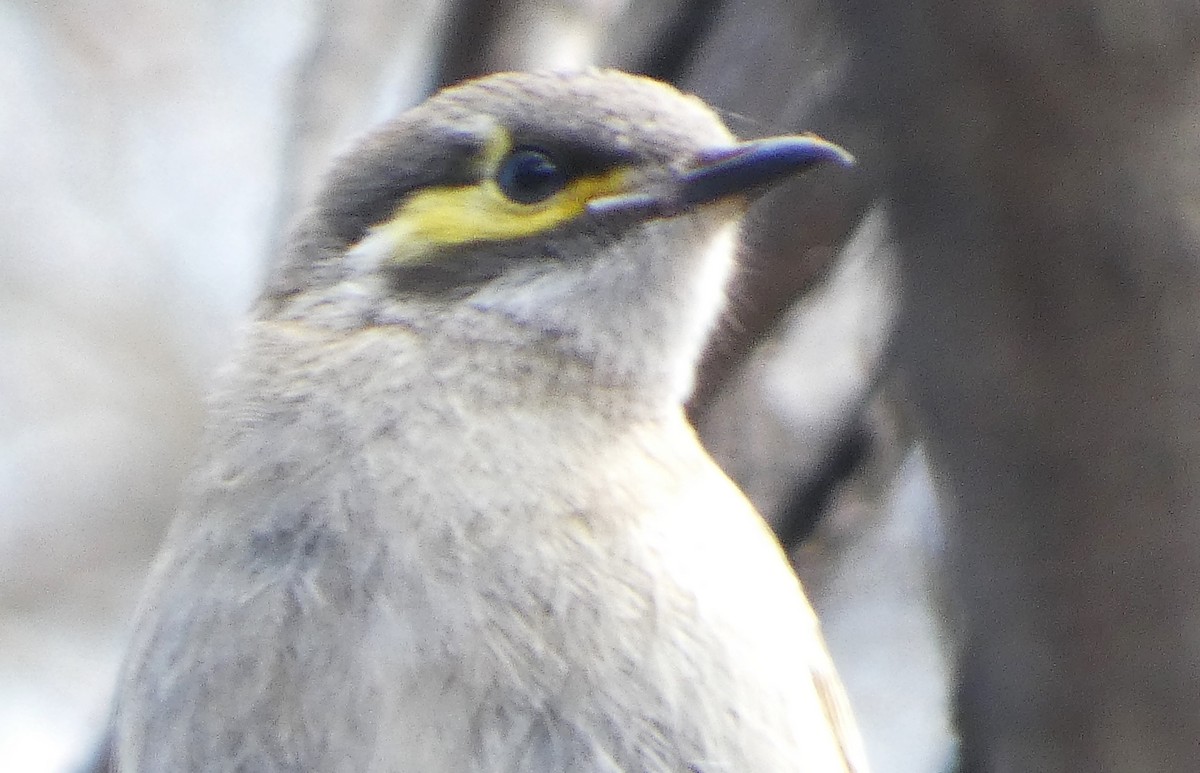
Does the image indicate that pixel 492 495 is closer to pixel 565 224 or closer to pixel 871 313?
pixel 565 224

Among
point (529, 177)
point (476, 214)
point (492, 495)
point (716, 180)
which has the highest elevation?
point (716, 180)

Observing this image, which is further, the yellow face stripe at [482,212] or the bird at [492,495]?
the yellow face stripe at [482,212]

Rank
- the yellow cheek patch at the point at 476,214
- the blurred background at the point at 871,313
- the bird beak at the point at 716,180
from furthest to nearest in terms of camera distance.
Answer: the yellow cheek patch at the point at 476,214 < the bird beak at the point at 716,180 < the blurred background at the point at 871,313

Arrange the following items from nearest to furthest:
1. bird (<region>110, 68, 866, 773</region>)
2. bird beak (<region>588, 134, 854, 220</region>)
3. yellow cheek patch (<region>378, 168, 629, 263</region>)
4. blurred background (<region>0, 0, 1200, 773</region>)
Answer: blurred background (<region>0, 0, 1200, 773</region>), bird (<region>110, 68, 866, 773</region>), bird beak (<region>588, 134, 854, 220</region>), yellow cheek patch (<region>378, 168, 629, 263</region>)

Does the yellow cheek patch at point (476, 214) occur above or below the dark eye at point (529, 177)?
below

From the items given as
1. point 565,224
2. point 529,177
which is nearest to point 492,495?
point 565,224

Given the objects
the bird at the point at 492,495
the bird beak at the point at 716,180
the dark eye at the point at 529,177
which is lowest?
the bird at the point at 492,495

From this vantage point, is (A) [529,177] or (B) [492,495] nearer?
(B) [492,495]
